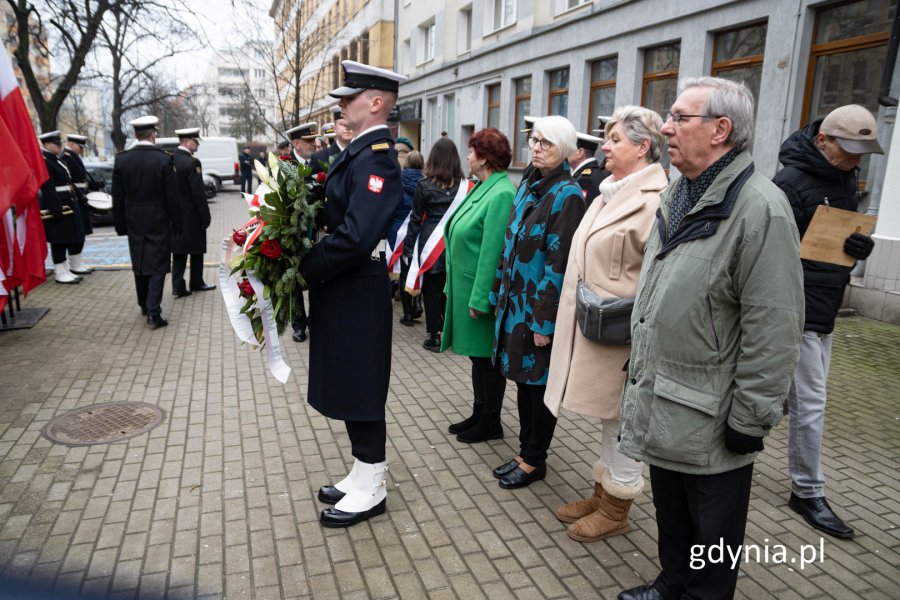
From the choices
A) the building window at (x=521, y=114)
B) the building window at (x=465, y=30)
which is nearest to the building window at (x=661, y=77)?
the building window at (x=521, y=114)

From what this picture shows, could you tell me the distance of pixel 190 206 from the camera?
830 cm

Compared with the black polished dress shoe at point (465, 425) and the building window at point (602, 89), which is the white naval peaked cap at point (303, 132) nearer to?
the black polished dress shoe at point (465, 425)

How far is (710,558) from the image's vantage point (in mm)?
2281

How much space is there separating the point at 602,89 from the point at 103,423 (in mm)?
12201

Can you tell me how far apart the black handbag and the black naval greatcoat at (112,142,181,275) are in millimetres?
5737

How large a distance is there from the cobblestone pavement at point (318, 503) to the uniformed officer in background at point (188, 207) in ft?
8.97

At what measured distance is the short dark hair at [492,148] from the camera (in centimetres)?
417

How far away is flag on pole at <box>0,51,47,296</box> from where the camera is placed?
3.90 metres

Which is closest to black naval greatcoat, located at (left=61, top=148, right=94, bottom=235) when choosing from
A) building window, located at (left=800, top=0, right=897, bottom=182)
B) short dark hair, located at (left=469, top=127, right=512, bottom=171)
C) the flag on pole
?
the flag on pole

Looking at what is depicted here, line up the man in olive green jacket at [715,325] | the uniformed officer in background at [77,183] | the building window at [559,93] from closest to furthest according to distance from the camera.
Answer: the man in olive green jacket at [715,325]
the uniformed officer in background at [77,183]
the building window at [559,93]

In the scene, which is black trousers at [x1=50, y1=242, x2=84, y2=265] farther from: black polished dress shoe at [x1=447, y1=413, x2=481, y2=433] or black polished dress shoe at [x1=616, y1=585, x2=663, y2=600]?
black polished dress shoe at [x1=616, y1=585, x2=663, y2=600]

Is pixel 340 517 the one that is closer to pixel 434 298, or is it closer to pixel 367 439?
pixel 367 439

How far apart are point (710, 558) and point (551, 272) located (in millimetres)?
1615

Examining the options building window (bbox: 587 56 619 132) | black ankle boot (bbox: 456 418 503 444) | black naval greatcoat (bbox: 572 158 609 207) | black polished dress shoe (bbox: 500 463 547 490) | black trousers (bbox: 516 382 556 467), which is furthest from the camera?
building window (bbox: 587 56 619 132)
